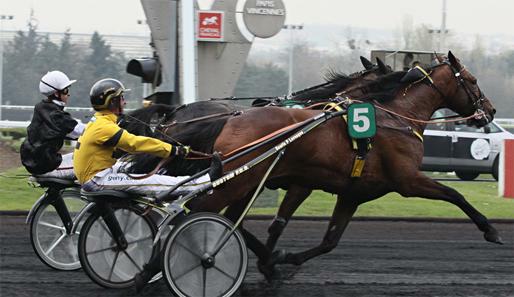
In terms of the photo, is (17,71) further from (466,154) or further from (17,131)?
(466,154)

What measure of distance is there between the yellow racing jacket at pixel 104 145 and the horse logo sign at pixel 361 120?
152 centimetres

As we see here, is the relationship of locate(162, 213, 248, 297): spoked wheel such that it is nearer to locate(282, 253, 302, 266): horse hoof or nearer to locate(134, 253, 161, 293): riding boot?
locate(134, 253, 161, 293): riding boot

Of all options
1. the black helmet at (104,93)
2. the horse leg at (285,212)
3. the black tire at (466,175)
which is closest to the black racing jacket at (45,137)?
the black helmet at (104,93)

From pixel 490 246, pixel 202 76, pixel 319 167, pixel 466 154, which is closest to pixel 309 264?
pixel 319 167

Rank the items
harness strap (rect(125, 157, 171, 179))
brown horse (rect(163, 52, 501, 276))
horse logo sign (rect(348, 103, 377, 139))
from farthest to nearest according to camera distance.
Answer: horse logo sign (rect(348, 103, 377, 139)) → brown horse (rect(163, 52, 501, 276)) → harness strap (rect(125, 157, 171, 179))

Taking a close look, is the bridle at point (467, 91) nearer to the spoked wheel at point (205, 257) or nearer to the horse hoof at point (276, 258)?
the horse hoof at point (276, 258)

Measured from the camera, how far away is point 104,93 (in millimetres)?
6008

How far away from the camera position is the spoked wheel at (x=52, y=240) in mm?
7078

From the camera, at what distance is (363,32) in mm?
30891

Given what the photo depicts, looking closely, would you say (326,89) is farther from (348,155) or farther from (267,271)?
(267,271)

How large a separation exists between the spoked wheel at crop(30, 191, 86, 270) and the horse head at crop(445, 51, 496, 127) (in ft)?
11.4

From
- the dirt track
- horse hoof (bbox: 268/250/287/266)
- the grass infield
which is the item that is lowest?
the grass infield

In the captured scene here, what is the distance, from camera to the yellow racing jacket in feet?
18.8

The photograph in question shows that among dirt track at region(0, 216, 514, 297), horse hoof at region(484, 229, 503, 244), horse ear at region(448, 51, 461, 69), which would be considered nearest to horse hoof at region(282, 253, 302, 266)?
dirt track at region(0, 216, 514, 297)
